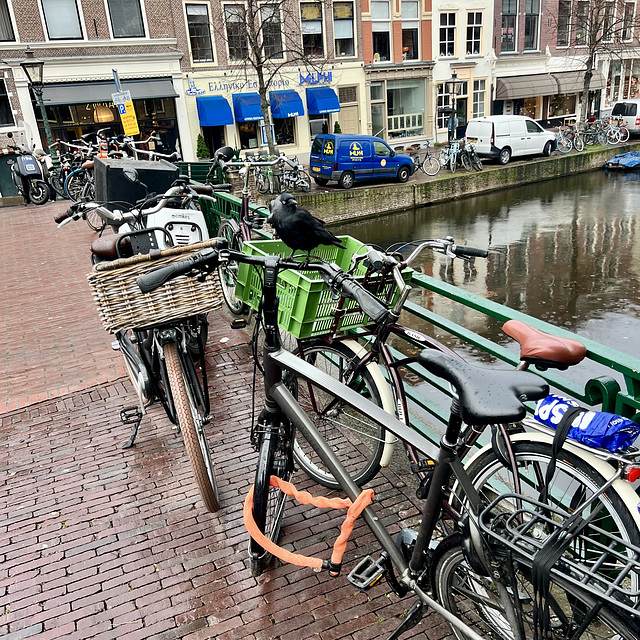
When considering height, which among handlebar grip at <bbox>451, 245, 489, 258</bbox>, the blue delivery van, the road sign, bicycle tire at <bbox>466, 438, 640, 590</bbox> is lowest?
the blue delivery van

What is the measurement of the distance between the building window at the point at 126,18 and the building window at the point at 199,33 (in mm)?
1948

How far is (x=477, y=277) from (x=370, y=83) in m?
18.3

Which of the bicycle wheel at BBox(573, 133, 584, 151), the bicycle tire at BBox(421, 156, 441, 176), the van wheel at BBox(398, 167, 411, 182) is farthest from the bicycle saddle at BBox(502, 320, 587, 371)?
the bicycle wheel at BBox(573, 133, 584, 151)

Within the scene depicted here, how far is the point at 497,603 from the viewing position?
5.96 ft

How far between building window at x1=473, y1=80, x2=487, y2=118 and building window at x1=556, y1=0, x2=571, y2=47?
648 cm

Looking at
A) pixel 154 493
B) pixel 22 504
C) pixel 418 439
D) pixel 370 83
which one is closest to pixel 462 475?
pixel 418 439

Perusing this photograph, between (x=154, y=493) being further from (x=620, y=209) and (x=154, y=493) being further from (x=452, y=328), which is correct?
(x=620, y=209)

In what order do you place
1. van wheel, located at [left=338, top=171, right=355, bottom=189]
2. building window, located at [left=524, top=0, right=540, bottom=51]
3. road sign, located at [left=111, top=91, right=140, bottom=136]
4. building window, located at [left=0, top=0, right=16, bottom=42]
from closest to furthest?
road sign, located at [left=111, top=91, right=140, bottom=136]
van wheel, located at [left=338, top=171, right=355, bottom=189]
building window, located at [left=0, top=0, right=16, bottom=42]
building window, located at [left=524, top=0, right=540, bottom=51]

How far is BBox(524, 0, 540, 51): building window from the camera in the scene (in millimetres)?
32469

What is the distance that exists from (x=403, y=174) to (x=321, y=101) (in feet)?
25.6

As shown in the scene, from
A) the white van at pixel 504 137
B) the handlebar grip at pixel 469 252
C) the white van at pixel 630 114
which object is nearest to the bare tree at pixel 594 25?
the white van at pixel 630 114

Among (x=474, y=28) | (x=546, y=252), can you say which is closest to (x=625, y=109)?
(x=474, y=28)

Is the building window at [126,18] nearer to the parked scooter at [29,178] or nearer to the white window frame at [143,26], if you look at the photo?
the white window frame at [143,26]

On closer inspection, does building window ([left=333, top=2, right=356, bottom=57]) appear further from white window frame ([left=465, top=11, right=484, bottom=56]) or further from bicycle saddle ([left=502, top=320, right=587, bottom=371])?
bicycle saddle ([left=502, top=320, right=587, bottom=371])
